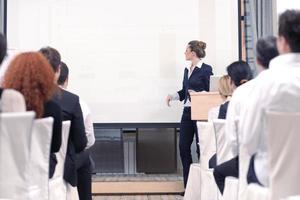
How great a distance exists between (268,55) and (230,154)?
72 centimetres

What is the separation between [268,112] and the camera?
1.93 m

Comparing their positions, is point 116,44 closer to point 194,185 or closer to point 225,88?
point 194,185

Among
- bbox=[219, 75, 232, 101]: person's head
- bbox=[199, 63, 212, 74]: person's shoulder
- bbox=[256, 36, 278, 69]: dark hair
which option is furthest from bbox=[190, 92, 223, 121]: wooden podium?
bbox=[256, 36, 278, 69]: dark hair

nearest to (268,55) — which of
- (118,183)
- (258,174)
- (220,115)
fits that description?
(258,174)

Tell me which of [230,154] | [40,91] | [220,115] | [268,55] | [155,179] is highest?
[268,55]

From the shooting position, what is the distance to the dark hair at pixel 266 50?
2543 millimetres

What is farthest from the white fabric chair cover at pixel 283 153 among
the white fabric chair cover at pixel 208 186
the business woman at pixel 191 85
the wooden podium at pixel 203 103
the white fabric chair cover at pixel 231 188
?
the business woman at pixel 191 85

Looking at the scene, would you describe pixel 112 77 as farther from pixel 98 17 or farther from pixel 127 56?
pixel 98 17

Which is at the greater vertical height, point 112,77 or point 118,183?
point 112,77

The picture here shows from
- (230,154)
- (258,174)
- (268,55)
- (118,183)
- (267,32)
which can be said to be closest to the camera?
(258,174)

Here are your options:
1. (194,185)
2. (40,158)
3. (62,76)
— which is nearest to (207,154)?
(194,185)

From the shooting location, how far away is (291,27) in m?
2.16

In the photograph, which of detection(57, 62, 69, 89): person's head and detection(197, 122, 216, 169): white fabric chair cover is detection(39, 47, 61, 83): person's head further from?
detection(197, 122, 216, 169): white fabric chair cover

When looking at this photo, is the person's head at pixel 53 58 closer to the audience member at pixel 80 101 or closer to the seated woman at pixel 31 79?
the audience member at pixel 80 101
